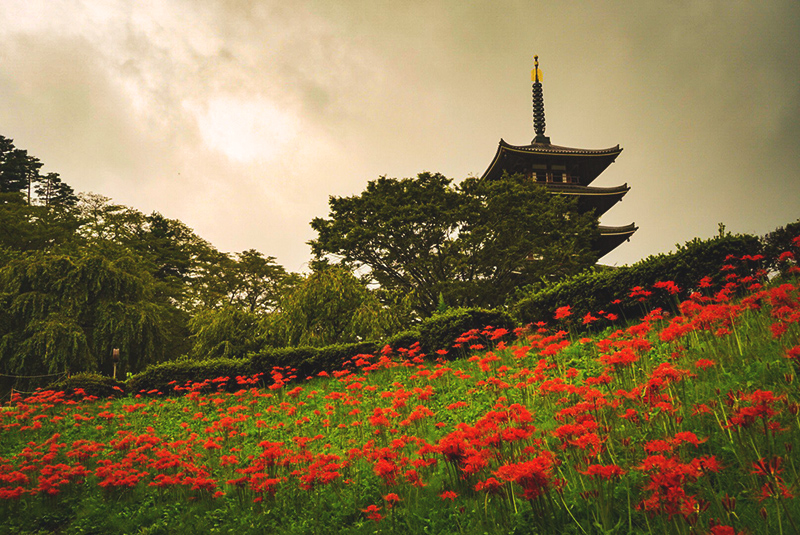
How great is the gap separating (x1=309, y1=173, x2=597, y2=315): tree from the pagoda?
5908 mm

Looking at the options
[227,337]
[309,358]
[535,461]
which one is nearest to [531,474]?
[535,461]

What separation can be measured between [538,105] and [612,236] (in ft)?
46.3

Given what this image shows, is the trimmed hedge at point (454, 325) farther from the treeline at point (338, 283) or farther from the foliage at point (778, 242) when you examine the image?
the foliage at point (778, 242)

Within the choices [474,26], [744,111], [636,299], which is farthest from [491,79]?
[636,299]

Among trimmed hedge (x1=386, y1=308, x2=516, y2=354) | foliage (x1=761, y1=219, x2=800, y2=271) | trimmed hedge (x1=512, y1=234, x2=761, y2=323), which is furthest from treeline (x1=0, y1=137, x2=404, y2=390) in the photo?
foliage (x1=761, y1=219, x2=800, y2=271)

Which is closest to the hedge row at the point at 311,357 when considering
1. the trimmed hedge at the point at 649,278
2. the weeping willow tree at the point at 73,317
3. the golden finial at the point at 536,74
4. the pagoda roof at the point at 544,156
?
the trimmed hedge at the point at 649,278

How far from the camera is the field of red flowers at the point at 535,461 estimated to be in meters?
2.55

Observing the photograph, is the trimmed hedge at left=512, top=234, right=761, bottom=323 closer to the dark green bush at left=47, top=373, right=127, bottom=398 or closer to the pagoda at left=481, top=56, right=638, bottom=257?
the dark green bush at left=47, top=373, right=127, bottom=398

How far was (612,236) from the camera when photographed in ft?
79.8

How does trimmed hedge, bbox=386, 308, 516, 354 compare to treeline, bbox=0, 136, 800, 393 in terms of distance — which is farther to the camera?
treeline, bbox=0, 136, 800, 393

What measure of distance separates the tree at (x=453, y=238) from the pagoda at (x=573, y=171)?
5908mm

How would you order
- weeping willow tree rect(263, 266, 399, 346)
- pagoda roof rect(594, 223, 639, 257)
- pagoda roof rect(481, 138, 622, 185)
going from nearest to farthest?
weeping willow tree rect(263, 266, 399, 346) < pagoda roof rect(594, 223, 639, 257) < pagoda roof rect(481, 138, 622, 185)

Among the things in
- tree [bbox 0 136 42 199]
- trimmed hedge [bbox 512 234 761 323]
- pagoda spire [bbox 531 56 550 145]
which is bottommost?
trimmed hedge [bbox 512 234 761 323]

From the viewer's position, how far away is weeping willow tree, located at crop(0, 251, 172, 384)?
1440 centimetres
